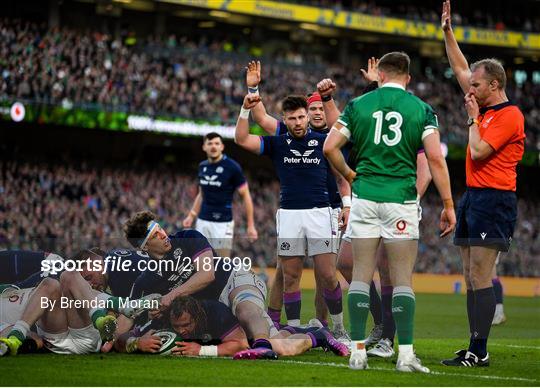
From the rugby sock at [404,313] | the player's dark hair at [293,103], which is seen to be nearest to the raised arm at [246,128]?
the player's dark hair at [293,103]

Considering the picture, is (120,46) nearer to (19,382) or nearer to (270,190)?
(270,190)

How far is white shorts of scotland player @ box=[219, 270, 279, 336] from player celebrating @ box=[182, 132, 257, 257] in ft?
22.2

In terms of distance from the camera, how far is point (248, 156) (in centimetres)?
4106

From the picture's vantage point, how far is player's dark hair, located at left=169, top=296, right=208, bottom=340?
920cm

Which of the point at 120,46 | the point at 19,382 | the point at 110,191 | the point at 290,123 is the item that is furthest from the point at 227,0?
the point at 19,382

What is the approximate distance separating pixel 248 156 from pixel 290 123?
101ft

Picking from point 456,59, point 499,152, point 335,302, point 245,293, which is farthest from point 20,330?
point 456,59

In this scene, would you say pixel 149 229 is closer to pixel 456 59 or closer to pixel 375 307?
pixel 375 307

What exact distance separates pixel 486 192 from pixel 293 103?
6.87 feet

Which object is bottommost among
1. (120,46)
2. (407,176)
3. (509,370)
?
(509,370)

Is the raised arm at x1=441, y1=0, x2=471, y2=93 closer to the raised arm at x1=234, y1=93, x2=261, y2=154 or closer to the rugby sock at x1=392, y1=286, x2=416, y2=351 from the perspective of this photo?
the raised arm at x1=234, y1=93, x2=261, y2=154

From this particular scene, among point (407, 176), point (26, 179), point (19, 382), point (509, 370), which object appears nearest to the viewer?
point (19, 382)

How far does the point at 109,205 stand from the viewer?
3117cm

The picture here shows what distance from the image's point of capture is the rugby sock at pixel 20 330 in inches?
353
